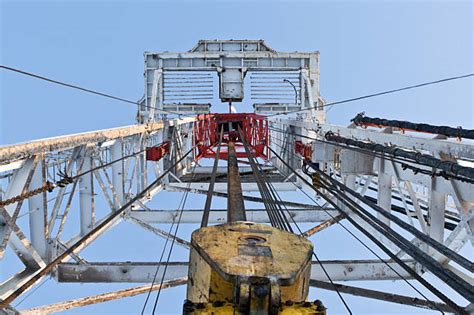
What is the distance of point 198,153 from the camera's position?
642 inches

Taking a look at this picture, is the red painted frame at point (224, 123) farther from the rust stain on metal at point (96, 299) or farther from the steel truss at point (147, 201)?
the rust stain on metal at point (96, 299)

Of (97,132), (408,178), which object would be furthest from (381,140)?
(97,132)

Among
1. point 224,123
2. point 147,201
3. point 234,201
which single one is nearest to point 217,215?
point 147,201

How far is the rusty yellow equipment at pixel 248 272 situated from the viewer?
188 centimetres

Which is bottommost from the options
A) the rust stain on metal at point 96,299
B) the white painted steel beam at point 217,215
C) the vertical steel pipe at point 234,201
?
the rust stain on metal at point 96,299

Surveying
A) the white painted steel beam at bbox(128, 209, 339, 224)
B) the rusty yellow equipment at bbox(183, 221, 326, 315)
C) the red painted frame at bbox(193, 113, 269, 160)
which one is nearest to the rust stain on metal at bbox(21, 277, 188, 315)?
the white painted steel beam at bbox(128, 209, 339, 224)

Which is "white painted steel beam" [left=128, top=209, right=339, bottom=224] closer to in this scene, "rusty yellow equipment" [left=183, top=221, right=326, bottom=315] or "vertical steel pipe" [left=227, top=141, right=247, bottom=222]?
"vertical steel pipe" [left=227, top=141, right=247, bottom=222]

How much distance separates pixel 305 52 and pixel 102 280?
11614 millimetres

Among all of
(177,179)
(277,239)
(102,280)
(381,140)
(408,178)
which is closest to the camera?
(277,239)

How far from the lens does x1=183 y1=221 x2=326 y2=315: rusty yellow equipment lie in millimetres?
1882

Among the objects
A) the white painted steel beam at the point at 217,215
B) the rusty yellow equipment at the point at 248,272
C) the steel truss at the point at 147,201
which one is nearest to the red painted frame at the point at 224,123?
the steel truss at the point at 147,201

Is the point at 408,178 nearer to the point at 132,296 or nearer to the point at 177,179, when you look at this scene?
the point at 132,296

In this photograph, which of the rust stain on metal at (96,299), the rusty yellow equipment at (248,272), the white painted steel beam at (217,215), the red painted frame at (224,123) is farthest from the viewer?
the red painted frame at (224,123)

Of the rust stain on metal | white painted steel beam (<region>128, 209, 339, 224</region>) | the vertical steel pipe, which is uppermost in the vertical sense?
the vertical steel pipe
